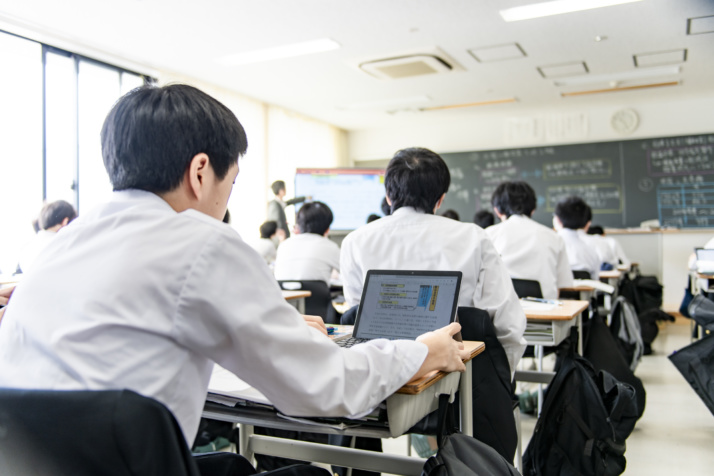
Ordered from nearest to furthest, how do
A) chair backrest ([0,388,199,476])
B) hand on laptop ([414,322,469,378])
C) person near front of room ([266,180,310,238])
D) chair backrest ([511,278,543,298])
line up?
chair backrest ([0,388,199,476]) < hand on laptop ([414,322,469,378]) < chair backrest ([511,278,543,298]) < person near front of room ([266,180,310,238])

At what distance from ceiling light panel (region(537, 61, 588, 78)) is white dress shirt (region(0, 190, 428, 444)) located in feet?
18.8

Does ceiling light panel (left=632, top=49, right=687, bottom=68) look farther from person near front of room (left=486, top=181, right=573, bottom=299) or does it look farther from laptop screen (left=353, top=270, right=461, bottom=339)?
laptop screen (left=353, top=270, right=461, bottom=339)

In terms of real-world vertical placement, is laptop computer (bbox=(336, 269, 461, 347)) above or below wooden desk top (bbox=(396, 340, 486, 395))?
above

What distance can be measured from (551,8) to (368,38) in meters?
1.47

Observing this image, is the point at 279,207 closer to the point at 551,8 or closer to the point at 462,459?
the point at 551,8

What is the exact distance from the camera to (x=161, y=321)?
2.41 ft

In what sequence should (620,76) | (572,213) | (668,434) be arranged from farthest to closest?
(620,76) → (572,213) → (668,434)

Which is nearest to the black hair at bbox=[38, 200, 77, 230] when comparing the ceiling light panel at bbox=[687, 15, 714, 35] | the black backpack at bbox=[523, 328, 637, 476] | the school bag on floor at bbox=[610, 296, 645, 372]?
the black backpack at bbox=[523, 328, 637, 476]

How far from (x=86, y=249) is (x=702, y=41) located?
19.0 ft

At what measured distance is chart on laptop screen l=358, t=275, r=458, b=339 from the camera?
1.33m

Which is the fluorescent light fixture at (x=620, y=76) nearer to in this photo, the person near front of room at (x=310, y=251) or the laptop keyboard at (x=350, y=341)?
the person near front of room at (x=310, y=251)

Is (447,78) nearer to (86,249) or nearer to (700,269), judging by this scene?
(700,269)

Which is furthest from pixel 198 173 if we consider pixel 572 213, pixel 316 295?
pixel 572 213

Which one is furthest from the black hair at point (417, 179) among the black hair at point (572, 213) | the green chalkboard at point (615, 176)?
the green chalkboard at point (615, 176)
